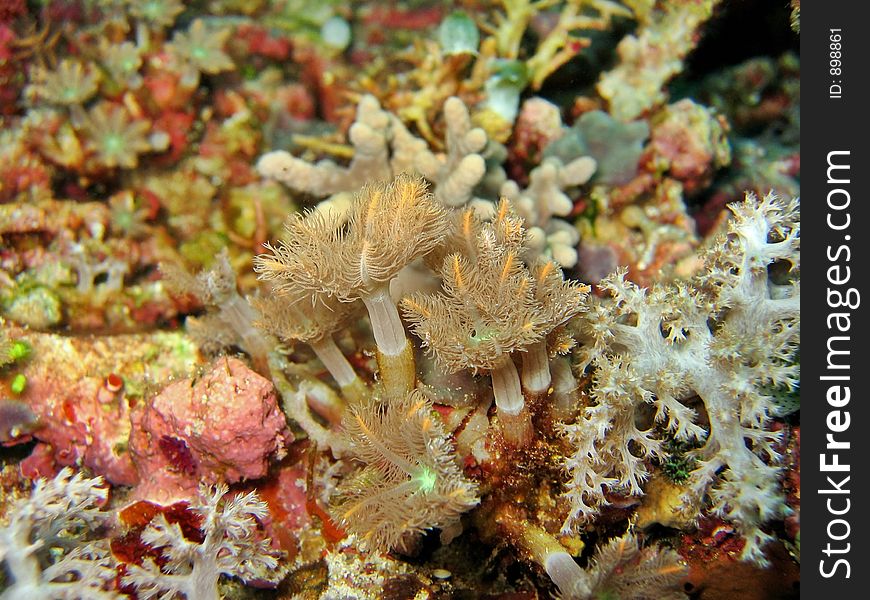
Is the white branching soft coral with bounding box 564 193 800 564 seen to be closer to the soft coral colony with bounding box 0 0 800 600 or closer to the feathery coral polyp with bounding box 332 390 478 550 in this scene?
the soft coral colony with bounding box 0 0 800 600

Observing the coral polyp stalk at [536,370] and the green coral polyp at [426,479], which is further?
the coral polyp stalk at [536,370]

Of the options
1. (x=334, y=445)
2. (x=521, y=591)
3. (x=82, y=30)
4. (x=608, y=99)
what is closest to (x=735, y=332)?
(x=521, y=591)

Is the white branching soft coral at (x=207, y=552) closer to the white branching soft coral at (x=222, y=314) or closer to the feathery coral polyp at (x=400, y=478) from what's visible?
the feathery coral polyp at (x=400, y=478)

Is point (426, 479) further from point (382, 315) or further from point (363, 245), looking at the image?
point (363, 245)

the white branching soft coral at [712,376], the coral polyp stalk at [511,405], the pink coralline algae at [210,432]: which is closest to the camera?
the white branching soft coral at [712,376]

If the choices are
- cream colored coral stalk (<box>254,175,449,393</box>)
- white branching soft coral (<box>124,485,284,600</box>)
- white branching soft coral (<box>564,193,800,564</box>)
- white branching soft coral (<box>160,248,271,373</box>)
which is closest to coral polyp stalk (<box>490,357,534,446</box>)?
white branching soft coral (<box>564,193,800,564</box>)

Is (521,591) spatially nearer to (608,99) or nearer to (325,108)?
(608,99)

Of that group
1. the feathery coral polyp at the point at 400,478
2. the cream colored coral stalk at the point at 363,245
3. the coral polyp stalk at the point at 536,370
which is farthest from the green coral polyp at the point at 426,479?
the cream colored coral stalk at the point at 363,245
